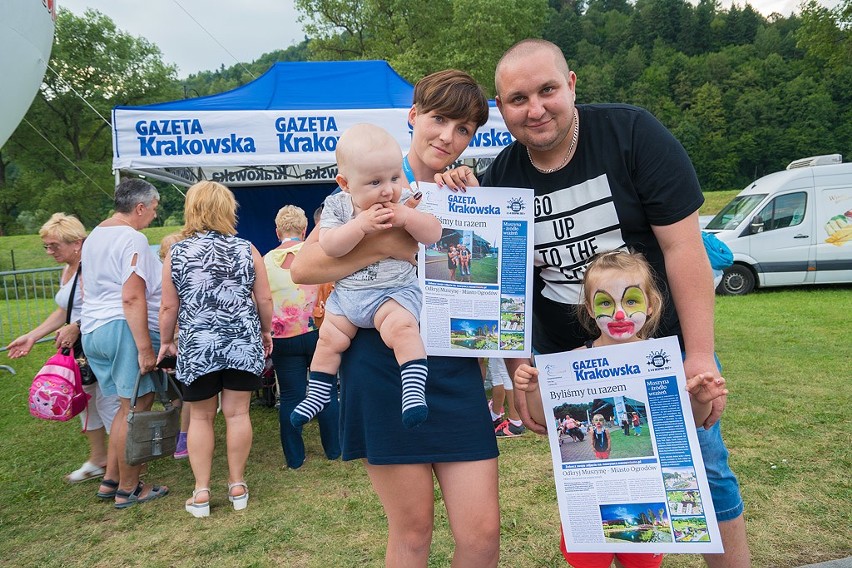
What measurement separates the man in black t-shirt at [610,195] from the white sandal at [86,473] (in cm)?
401

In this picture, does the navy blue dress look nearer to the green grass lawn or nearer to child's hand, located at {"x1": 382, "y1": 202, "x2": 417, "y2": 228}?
child's hand, located at {"x1": 382, "y1": 202, "x2": 417, "y2": 228}

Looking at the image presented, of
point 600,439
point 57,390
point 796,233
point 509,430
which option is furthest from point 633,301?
point 796,233

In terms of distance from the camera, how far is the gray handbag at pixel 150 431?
13.3ft

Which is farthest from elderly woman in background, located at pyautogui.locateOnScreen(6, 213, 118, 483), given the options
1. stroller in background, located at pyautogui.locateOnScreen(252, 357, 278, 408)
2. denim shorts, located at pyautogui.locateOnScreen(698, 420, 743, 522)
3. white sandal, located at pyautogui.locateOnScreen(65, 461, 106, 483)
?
denim shorts, located at pyautogui.locateOnScreen(698, 420, 743, 522)

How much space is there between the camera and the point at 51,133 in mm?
35781

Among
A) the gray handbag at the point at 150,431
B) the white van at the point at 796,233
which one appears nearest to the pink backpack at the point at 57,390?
the gray handbag at the point at 150,431

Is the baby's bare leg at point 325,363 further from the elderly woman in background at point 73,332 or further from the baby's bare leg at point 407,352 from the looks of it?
the elderly woman in background at point 73,332

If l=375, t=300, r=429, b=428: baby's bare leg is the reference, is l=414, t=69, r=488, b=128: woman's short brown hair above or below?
above

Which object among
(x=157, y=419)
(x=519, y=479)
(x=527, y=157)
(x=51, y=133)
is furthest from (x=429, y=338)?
(x=51, y=133)

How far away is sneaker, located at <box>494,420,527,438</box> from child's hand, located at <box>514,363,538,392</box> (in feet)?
10.7

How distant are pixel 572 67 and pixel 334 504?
55.3 meters

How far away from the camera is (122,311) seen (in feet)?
13.9

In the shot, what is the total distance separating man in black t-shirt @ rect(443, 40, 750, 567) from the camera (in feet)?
6.32

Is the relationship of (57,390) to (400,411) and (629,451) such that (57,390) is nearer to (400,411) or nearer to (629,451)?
(400,411)
